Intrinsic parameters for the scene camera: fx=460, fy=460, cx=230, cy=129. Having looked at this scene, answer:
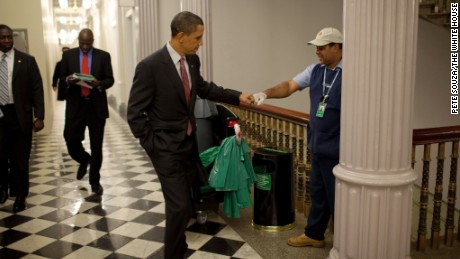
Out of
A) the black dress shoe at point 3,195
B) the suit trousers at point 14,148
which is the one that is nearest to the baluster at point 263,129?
the suit trousers at point 14,148

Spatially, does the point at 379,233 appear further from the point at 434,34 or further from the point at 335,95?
the point at 434,34

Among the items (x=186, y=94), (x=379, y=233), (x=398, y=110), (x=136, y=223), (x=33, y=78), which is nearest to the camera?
(x=398, y=110)

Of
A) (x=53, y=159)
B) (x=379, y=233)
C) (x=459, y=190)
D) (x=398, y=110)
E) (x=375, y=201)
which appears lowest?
(x=459, y=190)

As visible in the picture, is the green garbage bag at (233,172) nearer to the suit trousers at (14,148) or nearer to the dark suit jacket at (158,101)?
the dark suit jacket at (158,101)

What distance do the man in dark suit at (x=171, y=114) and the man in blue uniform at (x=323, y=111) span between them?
671 mm

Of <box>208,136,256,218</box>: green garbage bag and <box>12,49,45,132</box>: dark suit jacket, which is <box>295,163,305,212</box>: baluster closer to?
<box>208,136,256,218</box>: green garbage bag

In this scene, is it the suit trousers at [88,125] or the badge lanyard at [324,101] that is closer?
the badge lanyard at [324,101]

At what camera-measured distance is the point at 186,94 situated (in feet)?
9.68

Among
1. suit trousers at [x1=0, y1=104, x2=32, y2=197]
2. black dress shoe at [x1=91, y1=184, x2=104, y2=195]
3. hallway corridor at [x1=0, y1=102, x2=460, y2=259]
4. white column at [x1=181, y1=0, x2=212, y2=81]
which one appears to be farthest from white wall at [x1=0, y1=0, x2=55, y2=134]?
suit trousers at [x1=0, y1=104, x2=32, y2=197]

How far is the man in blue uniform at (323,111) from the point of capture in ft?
10.2

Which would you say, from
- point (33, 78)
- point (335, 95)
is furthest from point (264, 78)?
point (335, 95)

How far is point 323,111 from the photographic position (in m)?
3.14

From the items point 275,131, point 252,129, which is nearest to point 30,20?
point 252,129

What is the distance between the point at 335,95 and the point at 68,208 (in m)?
3.06
